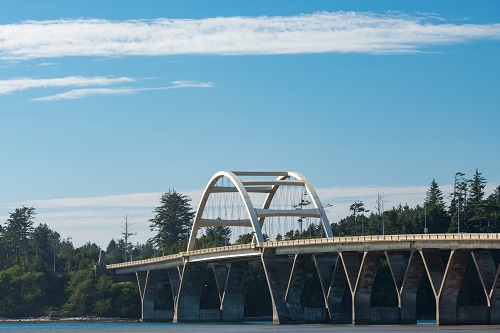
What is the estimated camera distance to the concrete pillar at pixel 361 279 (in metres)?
125

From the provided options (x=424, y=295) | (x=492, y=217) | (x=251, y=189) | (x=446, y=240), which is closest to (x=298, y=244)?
(x=446, y=240)

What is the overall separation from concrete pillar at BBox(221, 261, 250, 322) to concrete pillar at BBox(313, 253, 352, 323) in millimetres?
24319

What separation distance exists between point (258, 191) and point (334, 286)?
34.6m

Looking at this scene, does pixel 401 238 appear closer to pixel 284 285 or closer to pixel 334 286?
pixel 334 286

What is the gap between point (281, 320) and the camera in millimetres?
136750

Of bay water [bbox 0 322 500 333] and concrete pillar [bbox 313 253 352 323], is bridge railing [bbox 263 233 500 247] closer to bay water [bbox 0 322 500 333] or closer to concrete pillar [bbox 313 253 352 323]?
concrete pillar [bbox 313 253 352 323]

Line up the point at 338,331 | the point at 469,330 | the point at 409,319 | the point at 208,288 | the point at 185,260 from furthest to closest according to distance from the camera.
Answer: the point at 208,288 < the point at 185,260 < the point at 409,319 < the point at 338,331 < the point at 469,330

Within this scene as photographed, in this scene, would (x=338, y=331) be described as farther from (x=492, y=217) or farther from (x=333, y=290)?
(x=492, y=217)

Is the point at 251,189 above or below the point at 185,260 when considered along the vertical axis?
above

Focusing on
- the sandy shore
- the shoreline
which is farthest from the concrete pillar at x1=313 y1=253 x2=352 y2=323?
the sandy shore

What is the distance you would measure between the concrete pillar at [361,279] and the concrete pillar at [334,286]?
24.7 feet

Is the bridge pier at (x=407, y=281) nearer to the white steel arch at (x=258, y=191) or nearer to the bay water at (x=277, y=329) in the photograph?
the bay water at (x=277, y=329)

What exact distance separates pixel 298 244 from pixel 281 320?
10.8 m

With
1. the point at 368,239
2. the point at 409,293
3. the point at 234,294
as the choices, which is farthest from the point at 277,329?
the point at 234,294
